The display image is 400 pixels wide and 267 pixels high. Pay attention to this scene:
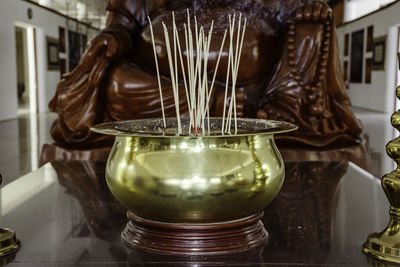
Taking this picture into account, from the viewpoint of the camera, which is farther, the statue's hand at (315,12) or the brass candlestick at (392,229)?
the statue's hand at (315,12)

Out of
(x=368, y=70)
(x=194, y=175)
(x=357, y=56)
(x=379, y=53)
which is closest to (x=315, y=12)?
(x=194, y=175)

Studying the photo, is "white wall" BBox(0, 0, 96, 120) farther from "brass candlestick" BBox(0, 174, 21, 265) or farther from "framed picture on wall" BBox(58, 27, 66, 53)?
"brass candlestick" BBox(0, 174, 21, 265)

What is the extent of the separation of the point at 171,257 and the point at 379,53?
1015cm

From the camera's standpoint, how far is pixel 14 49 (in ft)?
27.0

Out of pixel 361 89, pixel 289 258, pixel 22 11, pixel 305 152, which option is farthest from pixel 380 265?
pixel 361 89

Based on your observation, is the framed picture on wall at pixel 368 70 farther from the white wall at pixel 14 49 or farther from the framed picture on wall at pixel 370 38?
the white wall at pixel 14 49

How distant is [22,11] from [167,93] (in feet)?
23.8

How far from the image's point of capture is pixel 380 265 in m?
0.70

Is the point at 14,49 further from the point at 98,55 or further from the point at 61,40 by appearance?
the point at 98,55

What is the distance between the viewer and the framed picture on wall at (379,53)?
31.9 ft

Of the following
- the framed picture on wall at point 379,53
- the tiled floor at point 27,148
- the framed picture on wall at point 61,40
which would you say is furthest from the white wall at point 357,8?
the framed picture on wall at point 61,40

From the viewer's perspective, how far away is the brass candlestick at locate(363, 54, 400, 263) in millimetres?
721

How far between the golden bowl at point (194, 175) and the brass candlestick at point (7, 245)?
0.18 m

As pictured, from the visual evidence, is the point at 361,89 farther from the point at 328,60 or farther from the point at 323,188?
the point at 323,188
